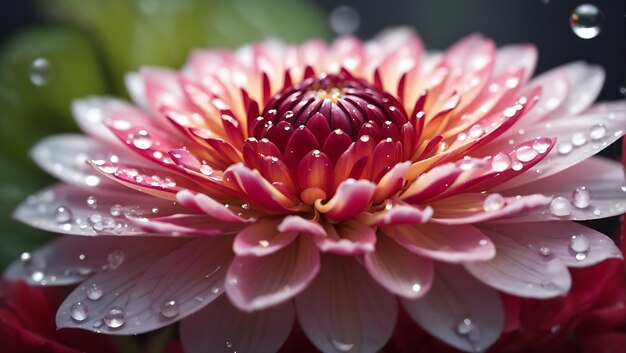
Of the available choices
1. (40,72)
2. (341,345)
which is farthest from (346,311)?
(40,72)

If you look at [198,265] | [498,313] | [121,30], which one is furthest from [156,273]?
[121,30]

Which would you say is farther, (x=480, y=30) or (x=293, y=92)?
(x=480, y=30)

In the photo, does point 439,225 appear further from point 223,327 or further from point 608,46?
point 608,46

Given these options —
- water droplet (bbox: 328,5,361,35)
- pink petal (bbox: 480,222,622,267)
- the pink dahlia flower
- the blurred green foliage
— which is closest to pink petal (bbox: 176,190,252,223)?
the pink dahlia flower

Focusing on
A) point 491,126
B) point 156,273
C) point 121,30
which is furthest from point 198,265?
point 121,30

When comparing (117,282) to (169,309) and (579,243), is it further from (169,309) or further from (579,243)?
(579,243)
